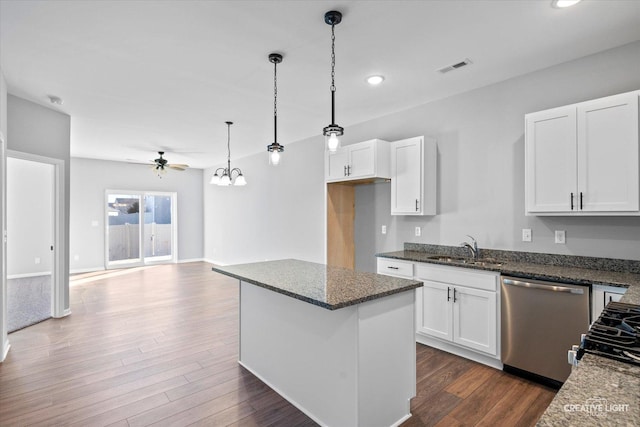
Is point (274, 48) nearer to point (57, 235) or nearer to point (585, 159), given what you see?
point (585, 159)

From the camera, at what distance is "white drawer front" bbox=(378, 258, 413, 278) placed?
3499 millimetres

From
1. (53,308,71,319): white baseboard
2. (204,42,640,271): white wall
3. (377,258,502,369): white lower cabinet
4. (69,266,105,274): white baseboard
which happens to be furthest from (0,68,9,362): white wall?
(69,266,105,274): white baseboard

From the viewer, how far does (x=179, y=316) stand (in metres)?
4.45

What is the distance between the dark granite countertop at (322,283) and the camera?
6.08 ft

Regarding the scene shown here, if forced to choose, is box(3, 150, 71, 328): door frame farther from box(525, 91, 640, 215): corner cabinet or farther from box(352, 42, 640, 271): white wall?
box(525, 91, 640, 215): corner cabinet

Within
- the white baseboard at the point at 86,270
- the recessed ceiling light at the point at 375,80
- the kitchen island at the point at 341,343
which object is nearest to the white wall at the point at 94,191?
the white baseboard at the point at 86,270

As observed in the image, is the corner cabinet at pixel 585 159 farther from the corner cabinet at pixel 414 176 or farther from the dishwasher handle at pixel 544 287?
the corner cabinet at pixel 414 176

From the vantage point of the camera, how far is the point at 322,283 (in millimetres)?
2213

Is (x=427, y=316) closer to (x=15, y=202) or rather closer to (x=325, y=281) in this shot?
(x=325, y=281)

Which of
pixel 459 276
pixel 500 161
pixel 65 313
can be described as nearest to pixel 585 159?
pixel 500 161

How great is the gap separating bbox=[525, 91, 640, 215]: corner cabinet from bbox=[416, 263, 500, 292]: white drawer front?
682 millimetres

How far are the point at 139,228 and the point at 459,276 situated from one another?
26.6 feet

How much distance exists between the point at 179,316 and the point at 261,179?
3.40 meters

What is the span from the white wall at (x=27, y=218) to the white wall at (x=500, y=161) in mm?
7415
